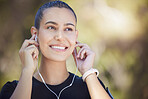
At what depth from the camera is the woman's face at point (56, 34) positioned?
2.12m

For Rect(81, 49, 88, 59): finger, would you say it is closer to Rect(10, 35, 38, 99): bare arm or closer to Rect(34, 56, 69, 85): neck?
Rect(34, 56, 69, 85): neck

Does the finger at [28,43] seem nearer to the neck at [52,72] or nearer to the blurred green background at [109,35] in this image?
the neck at [52,72]

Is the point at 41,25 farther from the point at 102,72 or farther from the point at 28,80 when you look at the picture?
the point at 102,72

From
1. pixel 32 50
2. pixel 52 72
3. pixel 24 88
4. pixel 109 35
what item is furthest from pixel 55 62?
pixel 109 35

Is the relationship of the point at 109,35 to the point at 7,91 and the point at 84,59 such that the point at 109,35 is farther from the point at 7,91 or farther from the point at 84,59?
the point at 7,91

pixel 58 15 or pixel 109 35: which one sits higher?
pixel 109 35

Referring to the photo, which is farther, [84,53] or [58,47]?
[84,53]

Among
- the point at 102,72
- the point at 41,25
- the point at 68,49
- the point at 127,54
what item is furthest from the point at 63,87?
the point at 127,54

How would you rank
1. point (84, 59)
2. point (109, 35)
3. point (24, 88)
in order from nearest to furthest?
point (24, 88)
point (84, 59)
point (109, 35)

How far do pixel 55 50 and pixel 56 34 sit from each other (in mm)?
143

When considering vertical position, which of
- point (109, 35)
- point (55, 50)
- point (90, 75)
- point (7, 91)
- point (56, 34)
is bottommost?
point (90, 75)

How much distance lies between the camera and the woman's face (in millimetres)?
2121

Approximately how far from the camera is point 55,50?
2.12 m

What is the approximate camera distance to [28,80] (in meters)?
1.94
